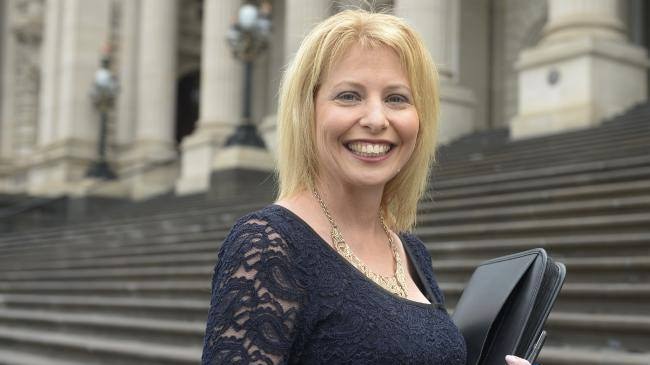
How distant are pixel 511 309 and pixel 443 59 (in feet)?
52.3

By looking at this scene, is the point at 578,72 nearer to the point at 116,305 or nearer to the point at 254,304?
the point at 116,305

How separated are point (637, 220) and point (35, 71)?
105 ft

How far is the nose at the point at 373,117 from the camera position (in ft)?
6.01

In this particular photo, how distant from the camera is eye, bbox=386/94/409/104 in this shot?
188 centimetres

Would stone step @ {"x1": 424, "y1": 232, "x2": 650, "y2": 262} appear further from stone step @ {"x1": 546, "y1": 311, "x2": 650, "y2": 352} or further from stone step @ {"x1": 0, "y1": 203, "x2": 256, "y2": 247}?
stone step @ {"x1": 0, "y1": 203, "x2": 256, "y2": 247}

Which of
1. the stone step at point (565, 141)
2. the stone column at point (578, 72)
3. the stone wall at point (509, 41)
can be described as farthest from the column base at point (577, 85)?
the stone wall at point (509, 41)

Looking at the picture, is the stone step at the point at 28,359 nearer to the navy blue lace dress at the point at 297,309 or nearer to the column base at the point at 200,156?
the navy blue lace dress at the point at 297,309

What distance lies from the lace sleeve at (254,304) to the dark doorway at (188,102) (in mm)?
31393

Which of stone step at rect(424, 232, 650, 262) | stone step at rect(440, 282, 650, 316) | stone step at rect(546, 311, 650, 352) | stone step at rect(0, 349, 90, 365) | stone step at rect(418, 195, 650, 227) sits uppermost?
stone step at rect(418, 195, 650, 227)

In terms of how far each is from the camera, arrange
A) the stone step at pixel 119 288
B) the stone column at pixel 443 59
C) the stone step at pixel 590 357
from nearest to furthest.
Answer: the stone step at pixel 590 357
the stone step at pixel 119 288
the stone column at pixel 443 59

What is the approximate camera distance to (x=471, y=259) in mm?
8047

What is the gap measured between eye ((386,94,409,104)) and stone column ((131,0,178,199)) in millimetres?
24026

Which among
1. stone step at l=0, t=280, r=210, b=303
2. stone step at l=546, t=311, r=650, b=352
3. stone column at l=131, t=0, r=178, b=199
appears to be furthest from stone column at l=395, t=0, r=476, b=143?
stone step at l=546, t=311, r=650, b=352

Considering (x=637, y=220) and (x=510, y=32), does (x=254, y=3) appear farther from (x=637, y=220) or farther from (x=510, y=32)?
(x=637, y=220)
